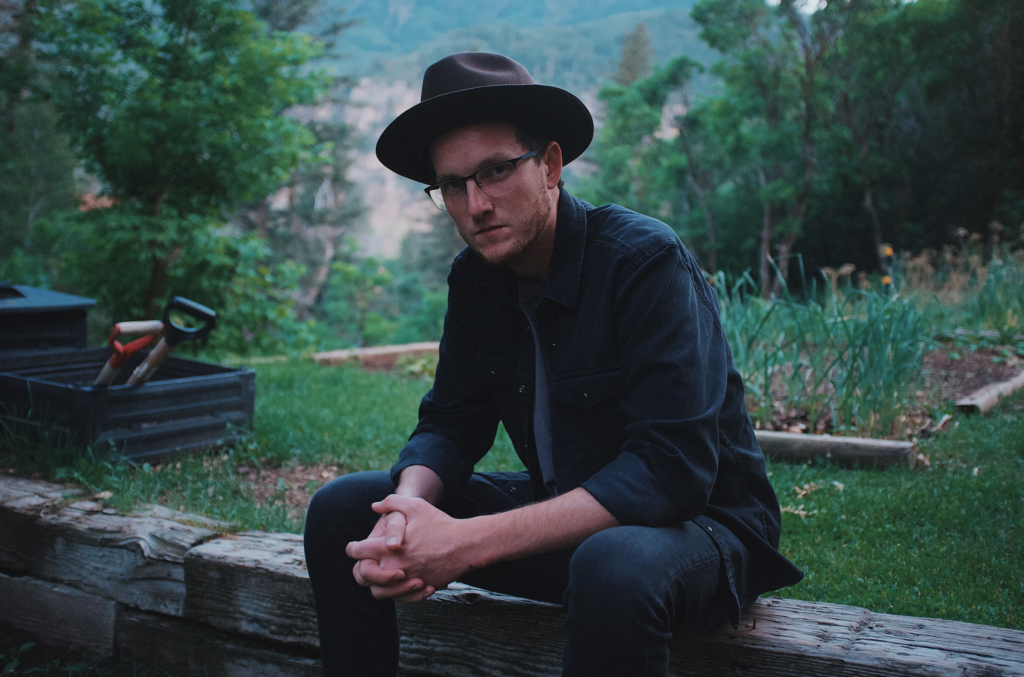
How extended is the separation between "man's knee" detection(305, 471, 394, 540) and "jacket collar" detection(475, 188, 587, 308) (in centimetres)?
58

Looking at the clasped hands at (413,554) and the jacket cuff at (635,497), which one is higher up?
the jacket cuff at (635,497)

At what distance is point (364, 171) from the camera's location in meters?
57.8

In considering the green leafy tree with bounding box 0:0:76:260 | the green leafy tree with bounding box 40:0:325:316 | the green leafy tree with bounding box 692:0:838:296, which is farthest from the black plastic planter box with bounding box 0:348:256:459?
the green leafy tree with bounding box 692:0:838:296

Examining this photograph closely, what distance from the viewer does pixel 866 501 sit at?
2838mm

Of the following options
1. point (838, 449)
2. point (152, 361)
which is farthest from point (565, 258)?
point (838, 449)

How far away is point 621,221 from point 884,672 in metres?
1.07

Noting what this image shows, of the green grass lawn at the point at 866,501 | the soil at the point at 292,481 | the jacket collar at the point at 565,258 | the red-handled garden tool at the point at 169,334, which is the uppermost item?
the jacket collar at the point at 565,258

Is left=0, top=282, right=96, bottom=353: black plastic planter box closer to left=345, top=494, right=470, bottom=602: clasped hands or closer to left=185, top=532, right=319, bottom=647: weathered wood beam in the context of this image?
left=185, top=532, right=319, bottom=647: weathered wood beam

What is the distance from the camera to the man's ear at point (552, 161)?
1.73m

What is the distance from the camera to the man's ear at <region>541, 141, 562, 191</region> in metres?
1.73

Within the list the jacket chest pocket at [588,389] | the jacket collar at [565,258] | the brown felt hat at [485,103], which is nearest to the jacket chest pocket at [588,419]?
the jacket chest pocket at [588,389]

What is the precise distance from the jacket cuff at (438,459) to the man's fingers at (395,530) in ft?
0.97

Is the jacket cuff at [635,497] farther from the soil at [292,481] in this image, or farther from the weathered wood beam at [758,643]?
the soil at [292,481]

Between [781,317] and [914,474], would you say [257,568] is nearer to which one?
[914,474]
